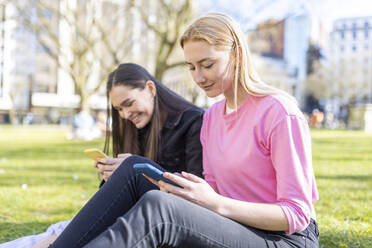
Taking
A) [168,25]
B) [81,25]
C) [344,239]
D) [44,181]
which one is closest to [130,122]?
[344,239]

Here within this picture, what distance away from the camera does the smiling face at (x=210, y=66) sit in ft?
6.55

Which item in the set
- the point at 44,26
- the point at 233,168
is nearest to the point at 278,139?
the point at 233,168

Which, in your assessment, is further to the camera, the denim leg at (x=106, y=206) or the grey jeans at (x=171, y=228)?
the denim leg at (x=106, y=206)

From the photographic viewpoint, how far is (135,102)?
9.65 feet

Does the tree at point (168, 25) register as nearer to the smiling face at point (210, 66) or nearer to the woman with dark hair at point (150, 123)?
the woman with dark hair at point (150, 123)

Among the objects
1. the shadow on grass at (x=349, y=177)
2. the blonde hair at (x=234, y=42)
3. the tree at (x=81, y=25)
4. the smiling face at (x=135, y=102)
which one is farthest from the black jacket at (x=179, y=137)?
the tree at (x=81, y=25)

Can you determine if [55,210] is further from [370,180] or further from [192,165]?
[370,180]

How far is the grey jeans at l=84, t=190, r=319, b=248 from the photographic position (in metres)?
1.52

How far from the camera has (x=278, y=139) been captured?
5.67ft

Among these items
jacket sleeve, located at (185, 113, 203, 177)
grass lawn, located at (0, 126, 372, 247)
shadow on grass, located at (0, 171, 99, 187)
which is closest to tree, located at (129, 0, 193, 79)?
grass lawn, located at (0, 126, 372, 247)

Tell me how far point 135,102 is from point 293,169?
1.57m

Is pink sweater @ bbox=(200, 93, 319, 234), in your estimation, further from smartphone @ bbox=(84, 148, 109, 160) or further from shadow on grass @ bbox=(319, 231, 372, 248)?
shadow on grass @ bbox=(319, 231, 372, 248)

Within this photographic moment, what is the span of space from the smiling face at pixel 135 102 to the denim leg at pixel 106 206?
0.95 metres

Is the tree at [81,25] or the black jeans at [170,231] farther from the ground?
the tree at [81,25]
